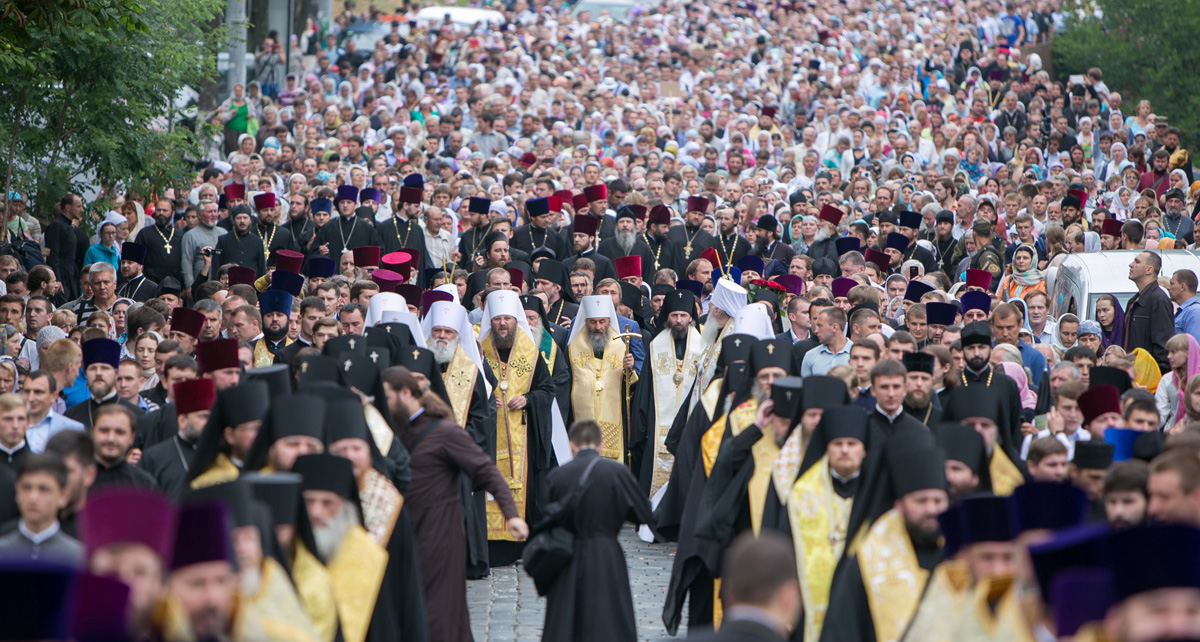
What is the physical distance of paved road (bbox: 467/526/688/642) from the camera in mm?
9875

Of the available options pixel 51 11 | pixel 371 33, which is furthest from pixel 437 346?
pixel 371 33

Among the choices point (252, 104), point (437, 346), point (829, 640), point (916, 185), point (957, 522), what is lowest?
point (829, 640)

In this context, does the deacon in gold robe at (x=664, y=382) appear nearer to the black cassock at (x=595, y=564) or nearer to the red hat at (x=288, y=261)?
the red hat at (x=288, y=261)

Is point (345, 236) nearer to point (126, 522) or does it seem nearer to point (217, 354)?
point (217, 354)

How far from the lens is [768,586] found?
4.83m

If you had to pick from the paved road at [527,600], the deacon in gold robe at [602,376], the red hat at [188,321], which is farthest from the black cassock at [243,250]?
the paved road at [527,600]

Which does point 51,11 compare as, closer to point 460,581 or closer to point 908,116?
point 460,581

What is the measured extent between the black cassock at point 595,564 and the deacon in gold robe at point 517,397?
3.71 m

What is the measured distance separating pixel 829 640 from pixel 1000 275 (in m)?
9.84

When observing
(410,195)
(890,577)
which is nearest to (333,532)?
(890,577)

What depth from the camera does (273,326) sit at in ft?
39.2

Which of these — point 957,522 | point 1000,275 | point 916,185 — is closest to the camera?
point 957,522

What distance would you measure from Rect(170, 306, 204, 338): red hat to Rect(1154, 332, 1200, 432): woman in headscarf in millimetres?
6781

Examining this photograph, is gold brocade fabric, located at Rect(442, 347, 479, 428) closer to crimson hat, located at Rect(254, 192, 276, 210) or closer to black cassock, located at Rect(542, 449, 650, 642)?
black cassock, located at Rect(542, 449, 650, 642)
